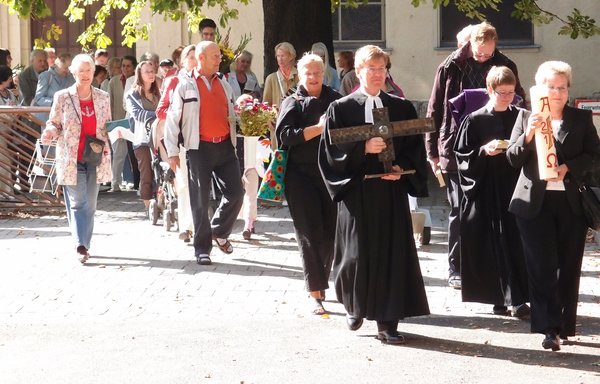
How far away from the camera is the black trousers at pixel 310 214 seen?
9.51 m

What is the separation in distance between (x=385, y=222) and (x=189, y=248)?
459cm

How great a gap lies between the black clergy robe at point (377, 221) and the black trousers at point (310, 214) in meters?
0.90

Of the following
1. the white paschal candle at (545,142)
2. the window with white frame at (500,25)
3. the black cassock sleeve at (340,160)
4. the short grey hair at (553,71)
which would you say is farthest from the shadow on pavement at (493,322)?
the window with white frame at (500,25)

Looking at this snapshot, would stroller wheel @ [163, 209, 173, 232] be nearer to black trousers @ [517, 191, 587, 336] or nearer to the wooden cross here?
the wooden cross

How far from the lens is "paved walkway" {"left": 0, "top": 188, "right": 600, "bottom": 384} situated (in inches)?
302

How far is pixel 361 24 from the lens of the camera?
23156 mm

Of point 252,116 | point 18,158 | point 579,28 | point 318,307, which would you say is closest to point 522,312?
point 318,307

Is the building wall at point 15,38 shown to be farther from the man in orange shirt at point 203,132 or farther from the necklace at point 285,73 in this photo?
the man in orange shirt at point 203,132

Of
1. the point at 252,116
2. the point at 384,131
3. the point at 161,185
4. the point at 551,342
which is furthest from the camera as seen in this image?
the point at 161,185

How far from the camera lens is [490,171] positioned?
9.29m

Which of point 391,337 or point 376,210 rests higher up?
point 376,210

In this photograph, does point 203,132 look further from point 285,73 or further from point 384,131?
point 384,131

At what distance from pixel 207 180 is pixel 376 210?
348cm

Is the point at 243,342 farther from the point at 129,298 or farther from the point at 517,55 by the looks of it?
the point at 517,55
